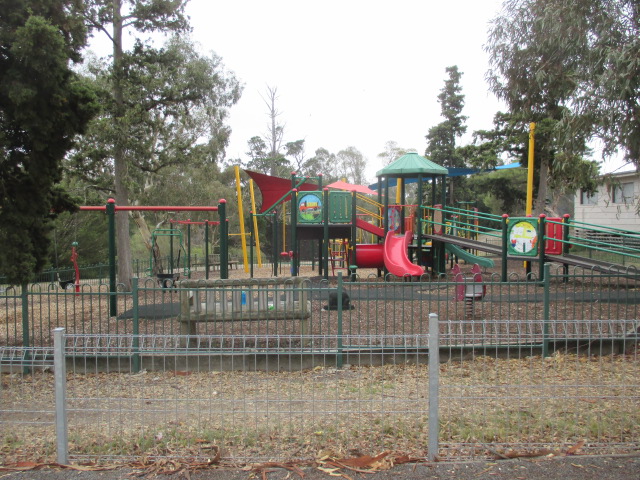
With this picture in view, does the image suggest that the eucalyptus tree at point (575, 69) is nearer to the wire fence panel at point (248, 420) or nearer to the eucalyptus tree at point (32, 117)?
the wire fence panel at point (248, 420)

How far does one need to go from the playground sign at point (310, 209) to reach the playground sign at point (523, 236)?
5568mm

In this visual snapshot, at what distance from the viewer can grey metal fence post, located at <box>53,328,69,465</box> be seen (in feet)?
13.0

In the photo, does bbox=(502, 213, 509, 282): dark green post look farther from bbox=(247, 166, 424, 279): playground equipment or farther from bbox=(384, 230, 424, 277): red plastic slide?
bbox=(247, 166, 424, 279): playground equipment

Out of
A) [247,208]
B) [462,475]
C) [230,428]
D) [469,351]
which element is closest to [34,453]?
[230,428]

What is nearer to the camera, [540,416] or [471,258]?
[540,416]

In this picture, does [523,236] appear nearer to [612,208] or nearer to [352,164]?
[612,208]

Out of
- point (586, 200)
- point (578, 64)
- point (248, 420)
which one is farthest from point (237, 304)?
point (586, 200)

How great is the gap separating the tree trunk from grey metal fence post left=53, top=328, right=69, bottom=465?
10.6 m

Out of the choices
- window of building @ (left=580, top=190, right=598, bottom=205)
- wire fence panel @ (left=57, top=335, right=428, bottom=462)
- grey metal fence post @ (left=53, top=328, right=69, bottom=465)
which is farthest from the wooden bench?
window of building @ (left=580, top=190, right=598, bottom=205)

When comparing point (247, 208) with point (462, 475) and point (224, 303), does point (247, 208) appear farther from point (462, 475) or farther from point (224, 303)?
point (462, 475)

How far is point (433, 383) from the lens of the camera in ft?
13.0

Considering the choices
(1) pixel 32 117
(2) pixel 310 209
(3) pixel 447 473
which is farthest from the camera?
(2) pixel 310 209

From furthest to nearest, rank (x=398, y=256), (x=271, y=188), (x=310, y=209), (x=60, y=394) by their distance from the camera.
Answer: (x=271, y=188) < (x=310, y=209) < (x=398, y=256) < (x=60, y=394)

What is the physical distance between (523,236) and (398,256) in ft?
11.6
